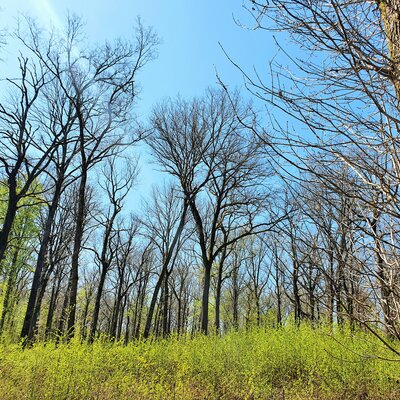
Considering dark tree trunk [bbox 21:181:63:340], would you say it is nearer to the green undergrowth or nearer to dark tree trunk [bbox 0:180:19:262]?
dark tree trunk [bbox 0:180:19:262]

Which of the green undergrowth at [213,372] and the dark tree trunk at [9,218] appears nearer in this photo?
the green undergrowth at [213,372]

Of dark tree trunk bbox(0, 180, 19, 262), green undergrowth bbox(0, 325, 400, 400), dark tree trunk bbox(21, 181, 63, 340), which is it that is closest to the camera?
green undergrowth bbox(0, 325, 400, 400)

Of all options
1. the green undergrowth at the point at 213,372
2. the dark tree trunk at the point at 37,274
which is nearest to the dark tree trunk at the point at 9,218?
the dark tree trunk at the point at 37,274

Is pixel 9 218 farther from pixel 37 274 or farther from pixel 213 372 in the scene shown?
pixel 213 372

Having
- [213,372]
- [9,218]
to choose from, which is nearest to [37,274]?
[9,218]

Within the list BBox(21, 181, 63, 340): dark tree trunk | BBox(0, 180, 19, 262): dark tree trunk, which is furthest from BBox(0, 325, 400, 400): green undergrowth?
BBox(21, 181, 63, 340): dark tree trunk

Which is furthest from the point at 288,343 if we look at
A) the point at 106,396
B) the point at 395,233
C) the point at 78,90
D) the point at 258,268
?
the point at 258,268

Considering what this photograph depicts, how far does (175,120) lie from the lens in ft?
44.2

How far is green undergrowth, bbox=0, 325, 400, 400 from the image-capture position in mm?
4168

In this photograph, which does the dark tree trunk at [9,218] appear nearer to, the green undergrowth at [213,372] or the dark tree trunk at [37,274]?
the dark tree trunk at [37,274]

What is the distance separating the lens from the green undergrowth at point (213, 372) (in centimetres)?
417

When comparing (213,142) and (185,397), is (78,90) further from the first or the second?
(185,397)

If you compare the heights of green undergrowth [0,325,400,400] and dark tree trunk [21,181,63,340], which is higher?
dark tree trunk [21,181,63,340]

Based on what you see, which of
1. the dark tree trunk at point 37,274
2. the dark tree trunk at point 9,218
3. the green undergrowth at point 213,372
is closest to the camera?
the green undergrowth at point 213,372
